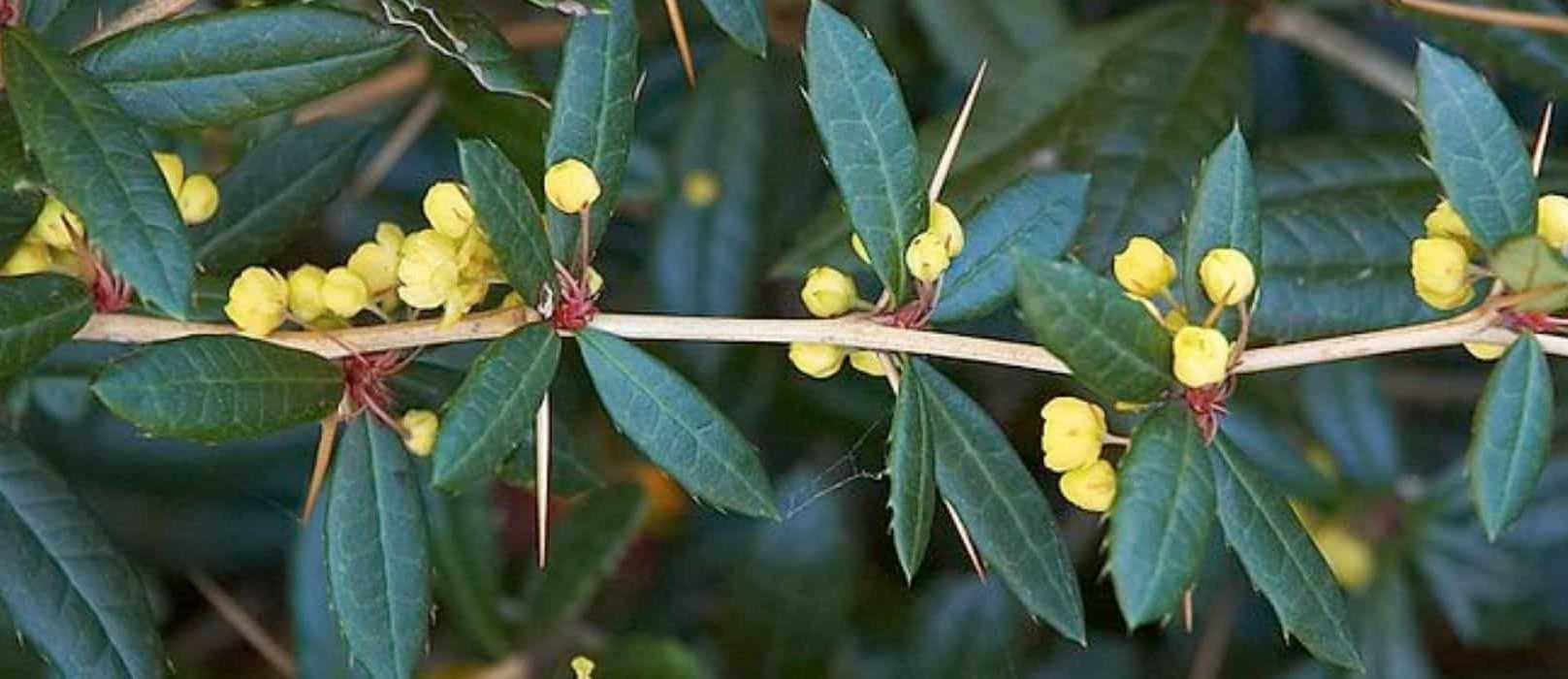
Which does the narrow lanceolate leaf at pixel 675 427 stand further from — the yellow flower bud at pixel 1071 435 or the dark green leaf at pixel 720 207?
the dark green leaf at pixel 720 207

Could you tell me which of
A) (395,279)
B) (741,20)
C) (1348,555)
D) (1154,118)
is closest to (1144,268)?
(741,20)

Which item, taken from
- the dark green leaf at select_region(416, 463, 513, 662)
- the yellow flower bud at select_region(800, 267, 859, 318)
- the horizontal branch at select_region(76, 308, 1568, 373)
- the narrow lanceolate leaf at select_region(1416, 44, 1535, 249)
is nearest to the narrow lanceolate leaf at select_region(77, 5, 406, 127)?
the horizontal branch at select_region(76, 308, 1568, 373)

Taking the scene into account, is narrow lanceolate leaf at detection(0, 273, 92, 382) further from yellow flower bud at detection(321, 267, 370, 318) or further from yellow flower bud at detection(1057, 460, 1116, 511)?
yellow flower bud at detection(1057, 460, 1116, 511)

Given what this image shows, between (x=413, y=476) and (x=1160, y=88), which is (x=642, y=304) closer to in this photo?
(x=1160, y=88)

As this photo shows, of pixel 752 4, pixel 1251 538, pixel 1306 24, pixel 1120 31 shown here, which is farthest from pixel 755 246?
pixel 1251 538

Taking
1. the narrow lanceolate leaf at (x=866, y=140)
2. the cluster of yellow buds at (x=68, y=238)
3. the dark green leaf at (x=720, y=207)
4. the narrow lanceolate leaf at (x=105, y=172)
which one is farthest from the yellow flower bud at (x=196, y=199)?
the dark green leaf at (x=720, y=207)
